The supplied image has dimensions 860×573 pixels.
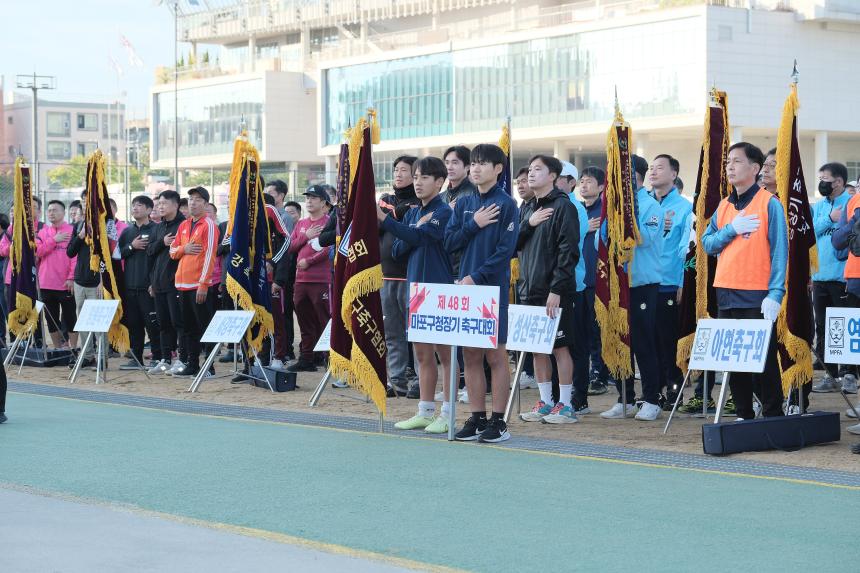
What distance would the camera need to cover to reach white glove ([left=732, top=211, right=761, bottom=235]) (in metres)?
9.45

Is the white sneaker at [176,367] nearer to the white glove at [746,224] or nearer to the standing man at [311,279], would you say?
the standing man at [311,279]

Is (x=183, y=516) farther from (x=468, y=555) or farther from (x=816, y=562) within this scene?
(x=816, y=562)

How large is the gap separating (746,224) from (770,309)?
2.09ft

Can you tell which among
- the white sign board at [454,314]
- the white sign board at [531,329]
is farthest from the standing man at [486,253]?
the white sign board at [531,329]

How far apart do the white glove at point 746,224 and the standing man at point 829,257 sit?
3.66 metres

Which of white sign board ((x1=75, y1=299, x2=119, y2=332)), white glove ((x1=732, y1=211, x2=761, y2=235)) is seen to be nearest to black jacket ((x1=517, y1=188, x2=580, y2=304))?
white glove ((x1=732, y1=211, x2=761, y2=235))

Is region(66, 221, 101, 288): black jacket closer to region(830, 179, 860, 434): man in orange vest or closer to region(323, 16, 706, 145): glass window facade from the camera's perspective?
region(830, 179, 860, 434): man in orange vest

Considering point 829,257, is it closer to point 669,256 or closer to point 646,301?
point 669,256

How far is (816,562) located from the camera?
574 centimetres

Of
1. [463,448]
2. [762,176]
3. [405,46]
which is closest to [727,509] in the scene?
[463,448]

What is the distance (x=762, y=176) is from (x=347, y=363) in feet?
12.4

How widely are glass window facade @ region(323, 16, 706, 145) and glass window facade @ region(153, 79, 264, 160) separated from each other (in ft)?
31.0

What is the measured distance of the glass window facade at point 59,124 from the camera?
150 m

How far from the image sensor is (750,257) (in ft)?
31.1
